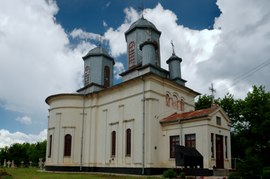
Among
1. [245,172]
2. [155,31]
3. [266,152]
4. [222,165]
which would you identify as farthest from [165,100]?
[266,152]

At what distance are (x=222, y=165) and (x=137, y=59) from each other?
14.5 metres

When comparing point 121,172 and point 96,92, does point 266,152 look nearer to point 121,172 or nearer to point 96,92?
point 121,172

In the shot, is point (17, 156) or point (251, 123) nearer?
point (251, 123)

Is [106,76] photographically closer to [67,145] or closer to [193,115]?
[67,145]

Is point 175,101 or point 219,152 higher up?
point 175,101

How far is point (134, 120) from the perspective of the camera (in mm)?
28062

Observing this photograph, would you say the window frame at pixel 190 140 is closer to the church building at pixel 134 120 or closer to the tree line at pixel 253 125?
the church building at pixel 134 120

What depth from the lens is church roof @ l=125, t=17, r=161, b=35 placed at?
34312 millimetres

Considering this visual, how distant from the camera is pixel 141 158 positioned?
86.0 feet

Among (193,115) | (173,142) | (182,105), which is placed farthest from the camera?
(182,105)

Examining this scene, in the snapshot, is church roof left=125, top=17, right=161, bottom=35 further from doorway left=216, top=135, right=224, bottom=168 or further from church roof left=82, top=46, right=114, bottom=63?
doorway left=216, top=135, right=224, bottom=168

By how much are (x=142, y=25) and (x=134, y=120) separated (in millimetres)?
12118

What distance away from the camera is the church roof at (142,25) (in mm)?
34312

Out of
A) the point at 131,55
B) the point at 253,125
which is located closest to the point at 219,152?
the point at 253,125
